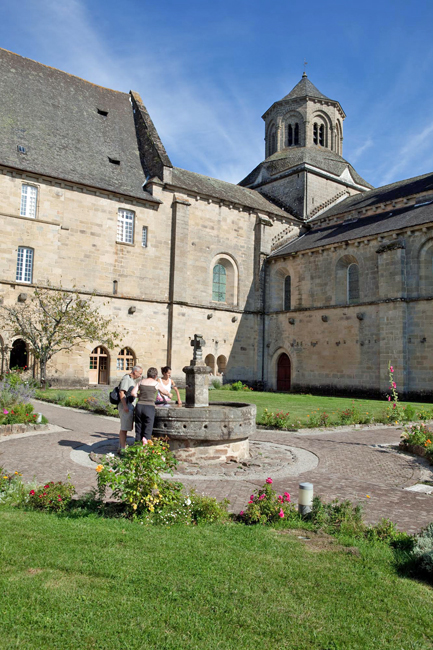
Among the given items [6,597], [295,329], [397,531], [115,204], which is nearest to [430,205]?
[295,329]

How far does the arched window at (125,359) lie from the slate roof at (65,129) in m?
8.66

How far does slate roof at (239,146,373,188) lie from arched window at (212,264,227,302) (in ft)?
34.7

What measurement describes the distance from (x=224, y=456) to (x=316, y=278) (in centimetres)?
2144

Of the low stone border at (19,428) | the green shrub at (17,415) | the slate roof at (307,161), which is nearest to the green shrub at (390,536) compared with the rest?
the low stone border at (19,428)

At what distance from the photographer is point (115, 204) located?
2570 cm

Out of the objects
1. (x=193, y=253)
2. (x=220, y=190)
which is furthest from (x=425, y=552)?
(x=220, y=190)

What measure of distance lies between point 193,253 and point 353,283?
9.58 m

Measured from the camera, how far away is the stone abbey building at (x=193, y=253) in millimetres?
23453

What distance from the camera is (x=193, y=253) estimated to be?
93.8 feet

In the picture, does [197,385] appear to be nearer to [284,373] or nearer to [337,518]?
[337,518]

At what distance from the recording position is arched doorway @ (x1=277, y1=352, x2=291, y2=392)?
1184 inches

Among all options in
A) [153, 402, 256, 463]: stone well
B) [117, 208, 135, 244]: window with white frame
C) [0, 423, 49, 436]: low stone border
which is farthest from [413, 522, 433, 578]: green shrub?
[117, 208, 135, 244]: window with white frame

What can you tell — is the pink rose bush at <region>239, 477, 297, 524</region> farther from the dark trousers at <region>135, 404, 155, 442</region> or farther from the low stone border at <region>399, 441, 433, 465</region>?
the low stone border at <region>399, 441, 433, 465</region>

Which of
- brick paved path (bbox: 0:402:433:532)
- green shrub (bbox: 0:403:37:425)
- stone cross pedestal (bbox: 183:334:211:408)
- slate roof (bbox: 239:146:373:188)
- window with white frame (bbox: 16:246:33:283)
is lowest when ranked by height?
brick paved path (bbox: 0:402:433:532)
